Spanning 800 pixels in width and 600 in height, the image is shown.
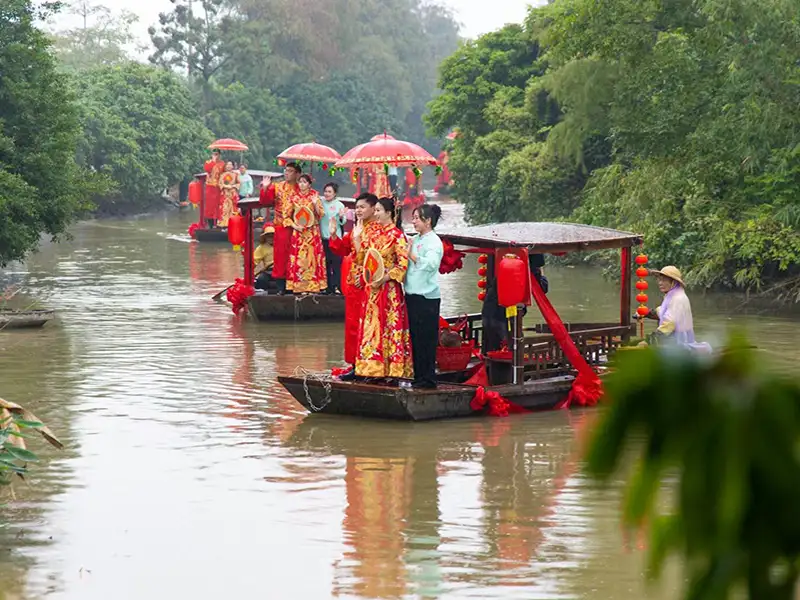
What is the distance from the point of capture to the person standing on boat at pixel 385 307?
11320mm

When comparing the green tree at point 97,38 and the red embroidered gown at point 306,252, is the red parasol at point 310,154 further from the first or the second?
the green tree at point 97,38

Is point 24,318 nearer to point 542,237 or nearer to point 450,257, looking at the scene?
point 450,257

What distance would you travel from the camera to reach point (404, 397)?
11.4 m

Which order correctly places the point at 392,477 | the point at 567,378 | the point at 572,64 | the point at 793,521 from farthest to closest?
1. the point at 572,64
2. the point at 567,378
3. the point at 392,477
4. the point at 793,521

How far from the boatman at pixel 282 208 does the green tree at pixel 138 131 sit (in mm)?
22680

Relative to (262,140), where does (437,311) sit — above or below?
below

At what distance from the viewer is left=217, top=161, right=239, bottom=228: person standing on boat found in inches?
1303

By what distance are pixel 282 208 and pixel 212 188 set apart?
52.8 ft

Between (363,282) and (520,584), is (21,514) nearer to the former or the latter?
(520,584)

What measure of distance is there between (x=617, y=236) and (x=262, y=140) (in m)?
42.5

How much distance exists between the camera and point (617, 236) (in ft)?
41.1

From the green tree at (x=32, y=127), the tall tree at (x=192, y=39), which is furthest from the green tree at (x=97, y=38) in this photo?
the green tree at (x=32, y=127)

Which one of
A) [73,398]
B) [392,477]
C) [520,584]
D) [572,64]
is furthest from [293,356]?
[572,64]

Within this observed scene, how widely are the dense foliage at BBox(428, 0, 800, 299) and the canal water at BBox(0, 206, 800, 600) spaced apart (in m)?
3.41
